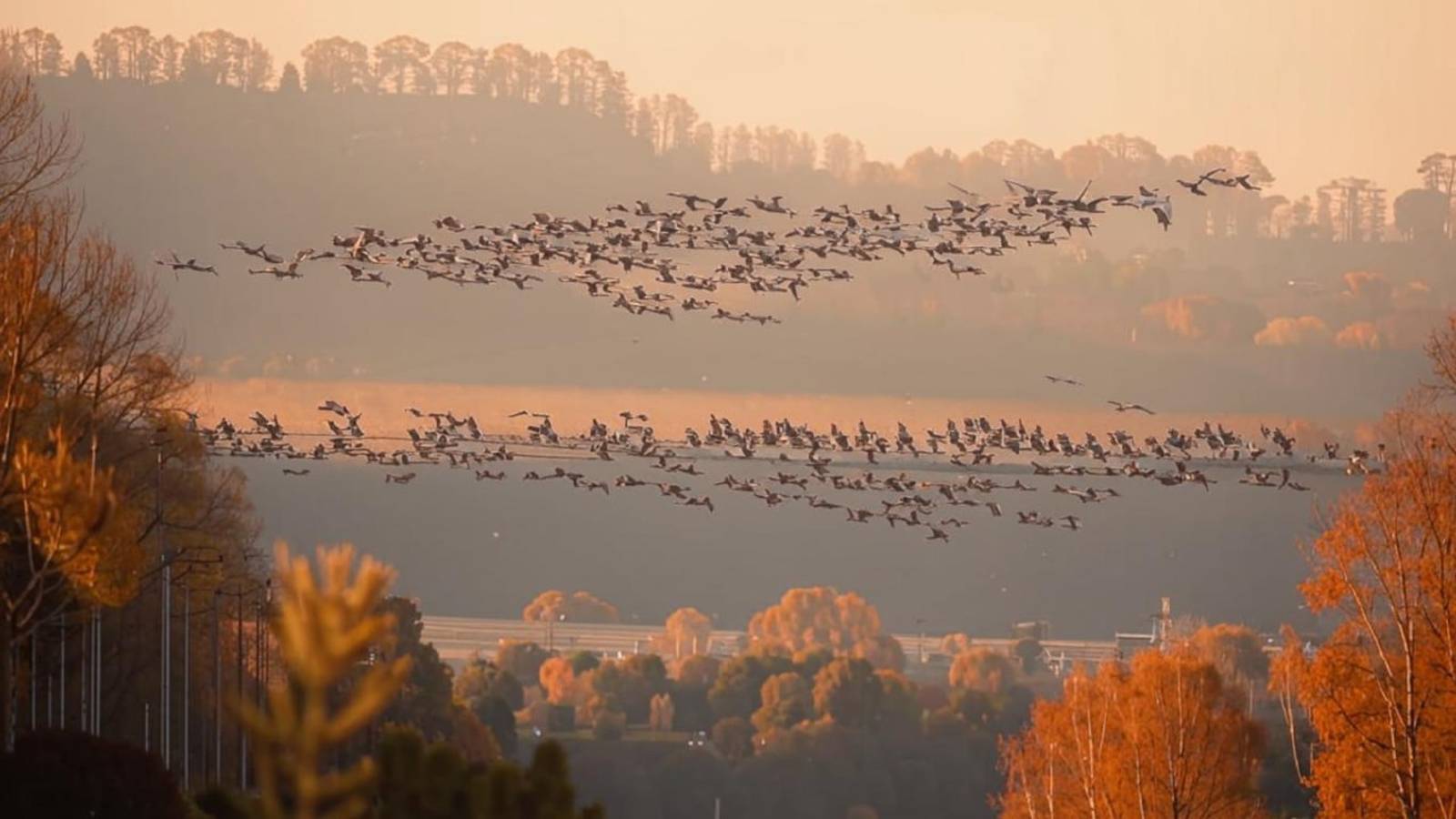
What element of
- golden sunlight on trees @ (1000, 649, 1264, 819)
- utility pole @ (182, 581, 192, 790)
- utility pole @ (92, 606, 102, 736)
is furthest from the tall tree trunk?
golden sunlight on trees @ (1000, 649, 1264, 819)

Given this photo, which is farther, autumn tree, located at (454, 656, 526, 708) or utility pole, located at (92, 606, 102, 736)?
autumn tree, located at (454, 656, 526, 708)

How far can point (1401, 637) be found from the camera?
4659 cm

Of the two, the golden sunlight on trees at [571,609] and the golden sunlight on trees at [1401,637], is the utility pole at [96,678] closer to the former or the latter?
the golden sunlight on trees at [1401,637]

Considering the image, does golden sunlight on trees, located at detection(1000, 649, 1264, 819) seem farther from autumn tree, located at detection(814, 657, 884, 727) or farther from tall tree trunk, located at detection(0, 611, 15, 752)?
autumn tree, located at detection(814, 657, 884, 727)

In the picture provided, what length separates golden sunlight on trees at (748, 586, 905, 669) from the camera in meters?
168

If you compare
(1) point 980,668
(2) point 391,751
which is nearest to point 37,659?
(2) point 391,751

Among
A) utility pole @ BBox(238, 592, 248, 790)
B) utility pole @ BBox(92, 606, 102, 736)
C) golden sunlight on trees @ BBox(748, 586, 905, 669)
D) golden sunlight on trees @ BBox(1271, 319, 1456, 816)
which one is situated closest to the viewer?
golden sunlight on trees @ BBox(1271, 319, 1456, 816)

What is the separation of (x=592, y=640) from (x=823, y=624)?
57.0 feet

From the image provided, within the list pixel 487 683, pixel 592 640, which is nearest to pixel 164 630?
pixel 487 683

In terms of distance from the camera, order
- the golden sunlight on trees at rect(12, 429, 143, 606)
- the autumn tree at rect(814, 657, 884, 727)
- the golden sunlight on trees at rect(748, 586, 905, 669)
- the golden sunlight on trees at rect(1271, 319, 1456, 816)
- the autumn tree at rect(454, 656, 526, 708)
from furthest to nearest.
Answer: the golden sunlight on trees at rect(748, 586, 905, 669) < the autumn tree at rect(814, 657, 884, 727) < the autumn tree at rect(454, 656, 526, 708) < the golden sunlight on trees at rect(1271, 319, 1456, 816) < the golden sunlight on trees at rect(12, 429, 143, 606)

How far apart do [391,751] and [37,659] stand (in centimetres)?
3562

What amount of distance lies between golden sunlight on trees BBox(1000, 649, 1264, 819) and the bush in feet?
84.7

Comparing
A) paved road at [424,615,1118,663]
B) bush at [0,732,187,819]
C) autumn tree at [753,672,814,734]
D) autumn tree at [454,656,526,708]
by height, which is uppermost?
bush at [0,732,187,819]

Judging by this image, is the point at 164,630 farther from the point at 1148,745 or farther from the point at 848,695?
the point at 848,695
